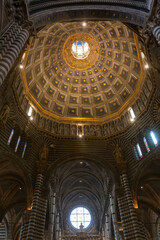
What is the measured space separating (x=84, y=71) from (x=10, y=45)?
59.8 feet

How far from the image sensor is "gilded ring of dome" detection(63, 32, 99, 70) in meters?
25.9

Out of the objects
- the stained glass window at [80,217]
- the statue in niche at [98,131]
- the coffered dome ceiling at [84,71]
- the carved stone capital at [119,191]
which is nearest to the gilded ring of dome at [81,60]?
the coffered dome ceiling at [84,71]

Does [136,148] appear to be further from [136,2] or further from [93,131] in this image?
[136,2]

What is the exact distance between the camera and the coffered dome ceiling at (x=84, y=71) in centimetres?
2270

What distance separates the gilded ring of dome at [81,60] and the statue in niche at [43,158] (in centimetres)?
1333

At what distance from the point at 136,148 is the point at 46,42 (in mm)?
17392

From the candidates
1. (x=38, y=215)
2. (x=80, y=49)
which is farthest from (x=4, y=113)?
(x=80, y=49)

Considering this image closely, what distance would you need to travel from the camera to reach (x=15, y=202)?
20.9 metres

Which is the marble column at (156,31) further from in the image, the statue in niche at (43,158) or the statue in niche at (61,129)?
the statue in niche at (61,129)

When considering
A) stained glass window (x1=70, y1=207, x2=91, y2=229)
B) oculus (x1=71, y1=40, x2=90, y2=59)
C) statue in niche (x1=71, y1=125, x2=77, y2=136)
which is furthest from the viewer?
stained glass window (x1=70, y1=207, x2=91, y2=229)

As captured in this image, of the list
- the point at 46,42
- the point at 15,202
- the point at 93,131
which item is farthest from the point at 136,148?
the point at 46,42

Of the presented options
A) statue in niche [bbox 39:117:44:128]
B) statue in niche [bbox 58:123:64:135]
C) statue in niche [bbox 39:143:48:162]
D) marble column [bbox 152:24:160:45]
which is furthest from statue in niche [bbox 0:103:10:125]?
marble column [bbox 152:24:160:45]

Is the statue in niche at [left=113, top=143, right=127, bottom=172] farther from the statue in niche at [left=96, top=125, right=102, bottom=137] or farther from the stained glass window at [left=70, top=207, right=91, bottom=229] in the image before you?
the stained glass window at [left=70, top=207, right=91, bottom=229]

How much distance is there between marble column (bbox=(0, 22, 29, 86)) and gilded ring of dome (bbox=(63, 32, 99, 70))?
50.5ft
